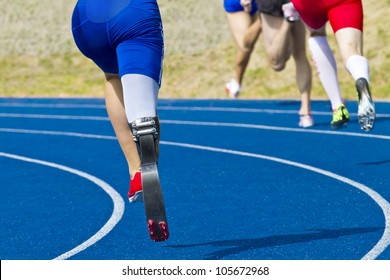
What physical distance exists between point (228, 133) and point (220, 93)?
8159 mm

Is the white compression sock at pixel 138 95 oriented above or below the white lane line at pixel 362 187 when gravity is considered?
above

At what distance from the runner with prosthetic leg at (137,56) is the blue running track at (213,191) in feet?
2.38

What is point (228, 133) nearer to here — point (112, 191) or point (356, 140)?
point (356, 140)

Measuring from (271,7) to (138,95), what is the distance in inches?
263

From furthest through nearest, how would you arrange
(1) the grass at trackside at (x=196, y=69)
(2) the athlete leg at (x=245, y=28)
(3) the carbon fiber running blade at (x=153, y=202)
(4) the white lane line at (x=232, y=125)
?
(1) the grass at trackside at (x=196, y=69), (2) the athlete leg at (x=245, y=28), (4) the white lane line at (x=232, y=125), (3) the carbon fiber running blade at (x=153, y=202)

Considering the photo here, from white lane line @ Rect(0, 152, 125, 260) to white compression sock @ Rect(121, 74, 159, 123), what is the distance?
3.43 feet

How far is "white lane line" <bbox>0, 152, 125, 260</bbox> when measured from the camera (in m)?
6.41

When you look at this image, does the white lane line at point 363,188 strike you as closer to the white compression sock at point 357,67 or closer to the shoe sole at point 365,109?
the shoe sole at point 365,109

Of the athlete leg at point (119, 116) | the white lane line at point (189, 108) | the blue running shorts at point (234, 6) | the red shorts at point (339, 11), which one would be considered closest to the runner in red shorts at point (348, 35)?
the red shorts at point (339, 11)

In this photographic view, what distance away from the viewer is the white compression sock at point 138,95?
219 inches

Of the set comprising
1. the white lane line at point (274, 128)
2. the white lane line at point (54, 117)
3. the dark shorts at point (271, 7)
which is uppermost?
the dark shorts at point (271, 7)

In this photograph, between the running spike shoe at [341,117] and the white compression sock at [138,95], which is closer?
the white compression sock at [138,95]

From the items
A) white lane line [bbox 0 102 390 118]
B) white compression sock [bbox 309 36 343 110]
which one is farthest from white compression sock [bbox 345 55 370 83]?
white lane line [bbox 0 102 390 118]

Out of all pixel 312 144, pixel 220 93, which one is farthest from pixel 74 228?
pixel 220 93
